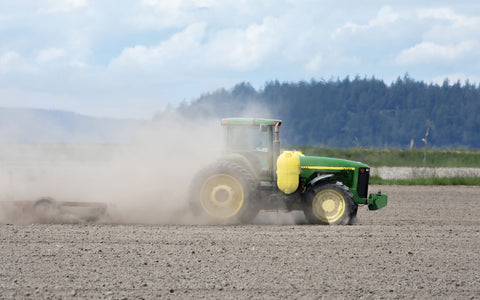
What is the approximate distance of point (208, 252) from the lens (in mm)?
8648

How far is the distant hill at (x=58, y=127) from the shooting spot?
1698 centimetres

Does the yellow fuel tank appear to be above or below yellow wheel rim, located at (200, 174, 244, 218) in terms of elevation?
above

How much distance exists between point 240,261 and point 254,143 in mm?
4101

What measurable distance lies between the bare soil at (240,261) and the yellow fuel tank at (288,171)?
0.92 meters

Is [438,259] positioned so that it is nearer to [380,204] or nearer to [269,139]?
[380,204]

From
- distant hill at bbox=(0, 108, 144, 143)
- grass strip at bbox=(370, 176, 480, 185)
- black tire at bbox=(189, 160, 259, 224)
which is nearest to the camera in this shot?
black tire at bbox=(189, 160, 259, 224)

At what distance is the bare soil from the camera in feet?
21.8

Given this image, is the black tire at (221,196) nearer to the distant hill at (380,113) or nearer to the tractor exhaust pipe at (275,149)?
the tractor exhaust pipe at (275,149)

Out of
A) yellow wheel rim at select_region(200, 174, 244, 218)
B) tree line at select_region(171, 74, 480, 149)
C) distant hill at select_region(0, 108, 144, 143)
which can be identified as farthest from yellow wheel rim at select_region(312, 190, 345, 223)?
tree line at select_region(171, 74, 480, 149)

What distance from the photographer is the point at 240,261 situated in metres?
8.07

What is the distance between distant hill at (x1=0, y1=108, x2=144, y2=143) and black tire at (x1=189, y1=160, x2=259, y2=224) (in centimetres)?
505

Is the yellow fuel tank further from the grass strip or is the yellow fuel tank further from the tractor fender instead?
the grass strip

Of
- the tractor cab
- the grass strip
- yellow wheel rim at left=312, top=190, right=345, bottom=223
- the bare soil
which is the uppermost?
the tractor cab

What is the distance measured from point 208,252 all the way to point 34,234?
368cm
